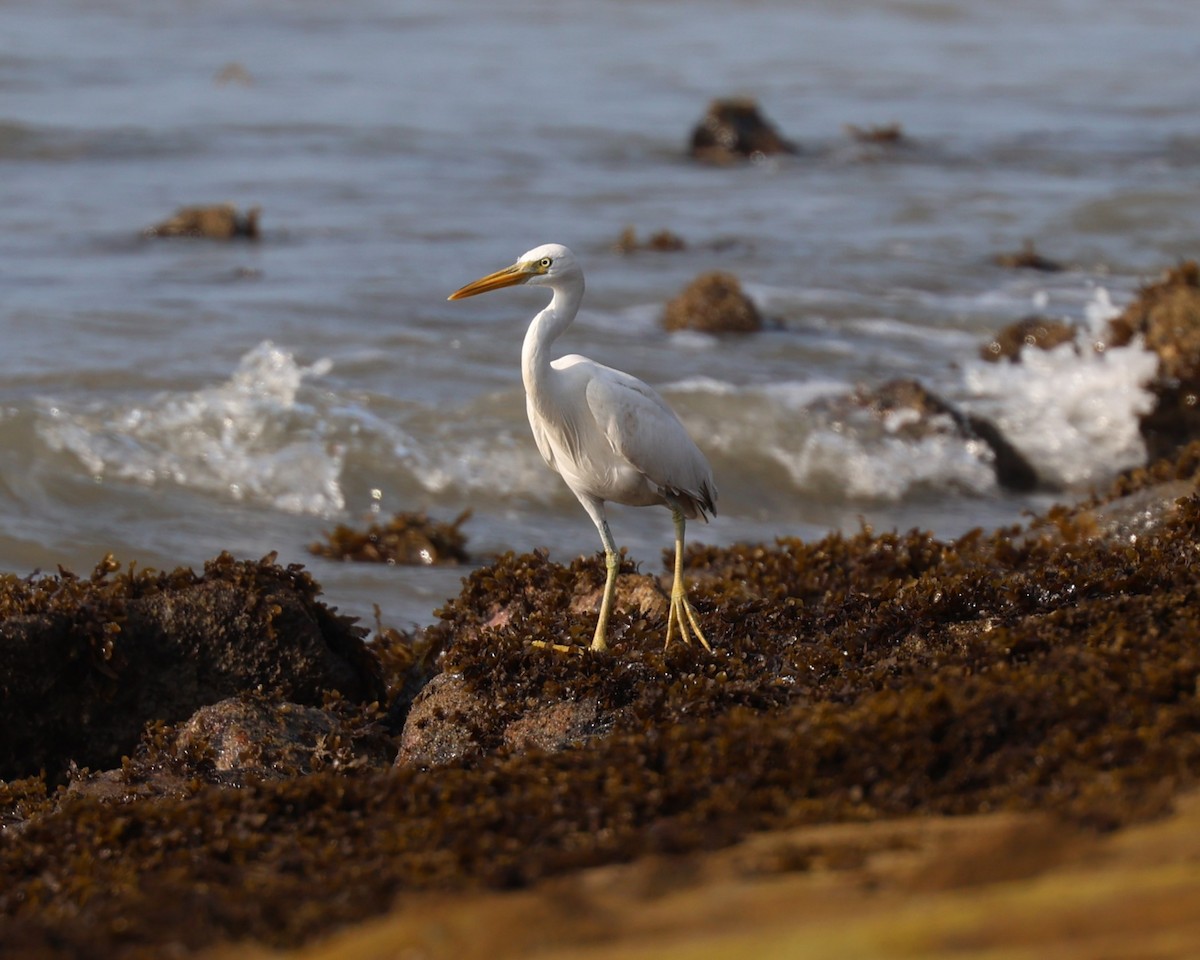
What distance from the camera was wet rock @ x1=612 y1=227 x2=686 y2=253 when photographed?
15.9 metres

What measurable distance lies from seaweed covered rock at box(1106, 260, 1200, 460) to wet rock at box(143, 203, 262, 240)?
912cm

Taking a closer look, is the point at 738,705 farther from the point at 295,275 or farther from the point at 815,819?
the point at 295,275

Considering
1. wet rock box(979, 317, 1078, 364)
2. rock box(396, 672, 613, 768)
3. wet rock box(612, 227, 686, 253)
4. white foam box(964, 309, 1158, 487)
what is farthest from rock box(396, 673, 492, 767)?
wet rock box(612, 227, 686, 253)

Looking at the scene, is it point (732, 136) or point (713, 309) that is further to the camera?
point (732, 136)

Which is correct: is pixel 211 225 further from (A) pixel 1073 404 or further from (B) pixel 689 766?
(B) pixel 689 766

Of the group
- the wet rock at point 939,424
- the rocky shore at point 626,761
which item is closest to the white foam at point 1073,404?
the wet rock at point 939,424

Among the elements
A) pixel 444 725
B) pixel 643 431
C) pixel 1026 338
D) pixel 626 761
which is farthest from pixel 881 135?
pixel 626 761

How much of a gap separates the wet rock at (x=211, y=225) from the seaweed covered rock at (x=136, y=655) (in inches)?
417

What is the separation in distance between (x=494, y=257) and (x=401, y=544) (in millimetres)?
7471

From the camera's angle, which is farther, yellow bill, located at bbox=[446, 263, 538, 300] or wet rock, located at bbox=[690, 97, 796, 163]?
wet rock, located at bbox=[690, 97, 796, 163]

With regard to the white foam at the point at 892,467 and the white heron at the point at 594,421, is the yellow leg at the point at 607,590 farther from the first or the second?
the white foam at the point at 892,467

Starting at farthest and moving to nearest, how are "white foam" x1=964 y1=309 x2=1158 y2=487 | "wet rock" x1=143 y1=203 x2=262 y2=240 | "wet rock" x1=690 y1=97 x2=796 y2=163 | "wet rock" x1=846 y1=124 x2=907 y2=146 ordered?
"wet rock" x1=846 y1=124 x2=907 y2=146
"wet rock" x1=690 y1=97 x2=796 y2=163
"wet rock" x1=143 y1=203 x2=262 y2=240
"white foam" x1=964 y1=309 x2=1158 y2=487

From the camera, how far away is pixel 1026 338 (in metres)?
12.2

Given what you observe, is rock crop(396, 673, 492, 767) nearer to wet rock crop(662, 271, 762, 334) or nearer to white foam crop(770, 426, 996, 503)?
white foam crop(770, 426, 996, 503)
